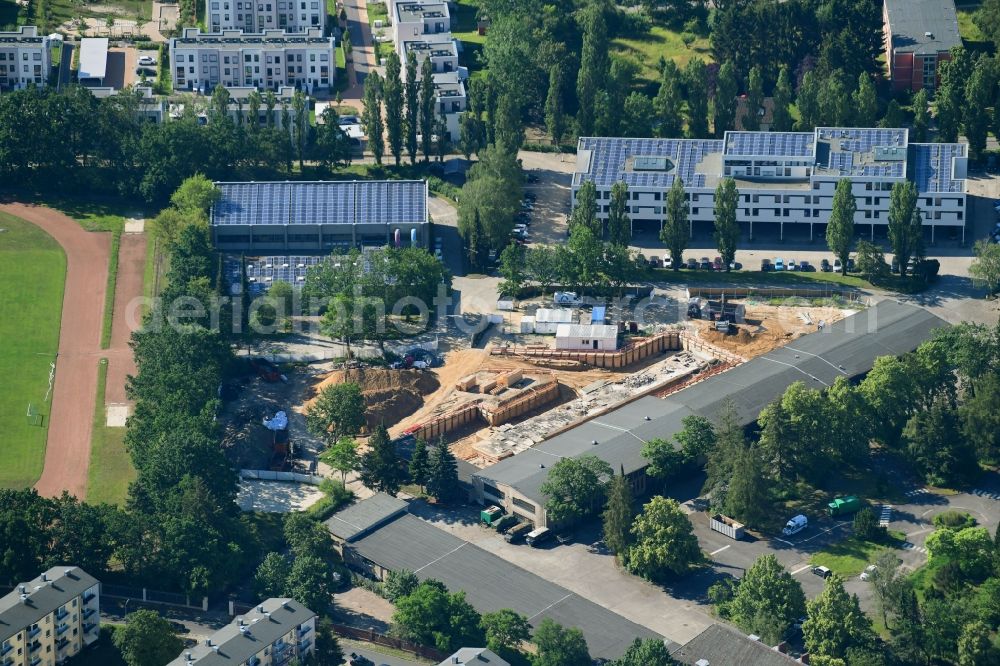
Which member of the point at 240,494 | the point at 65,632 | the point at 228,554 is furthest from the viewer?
the point at 240,494

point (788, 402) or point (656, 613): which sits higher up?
point (788, 402)

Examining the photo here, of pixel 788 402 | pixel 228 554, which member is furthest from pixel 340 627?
pixel 788 402

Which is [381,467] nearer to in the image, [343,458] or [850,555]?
[343,458]

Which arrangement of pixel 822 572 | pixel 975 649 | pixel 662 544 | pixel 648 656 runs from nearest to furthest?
pixel 648 656
pixel 975 649
pixel 662 544
pixel 822 572

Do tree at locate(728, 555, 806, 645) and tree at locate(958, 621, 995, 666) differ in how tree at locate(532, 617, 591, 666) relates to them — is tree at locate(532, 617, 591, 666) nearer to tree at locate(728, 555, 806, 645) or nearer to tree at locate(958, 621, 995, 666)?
tree at locate(728, 555, 806, 645)

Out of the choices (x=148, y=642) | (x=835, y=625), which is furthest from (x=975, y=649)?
(x=148, y=642)

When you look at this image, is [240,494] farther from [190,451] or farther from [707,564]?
[707,564]
